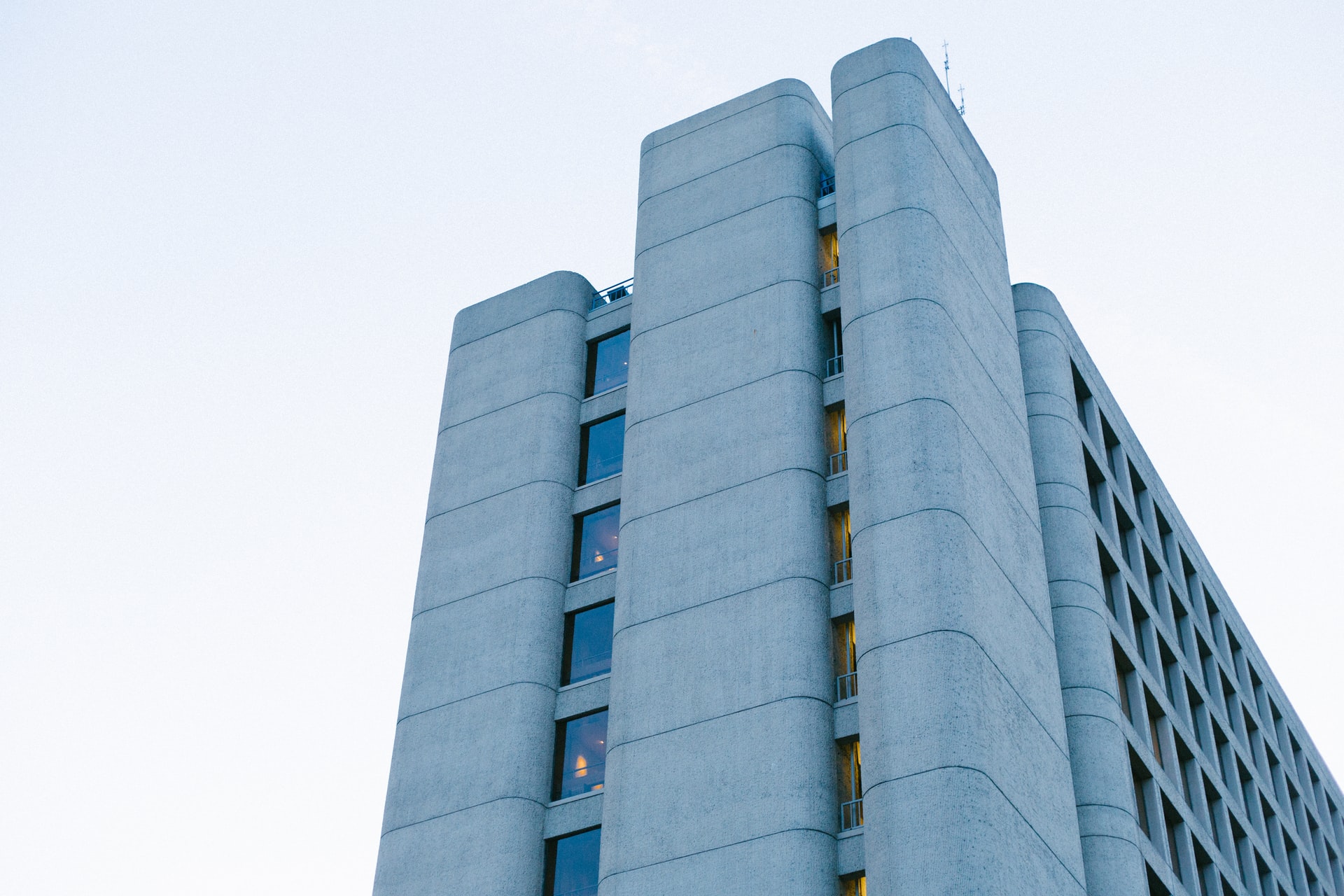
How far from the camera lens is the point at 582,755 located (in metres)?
44.5

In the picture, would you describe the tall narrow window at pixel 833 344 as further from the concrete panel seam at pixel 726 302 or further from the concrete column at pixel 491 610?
the concrete column at pixel 491 610

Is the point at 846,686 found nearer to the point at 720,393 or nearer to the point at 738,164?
the point at 720,393

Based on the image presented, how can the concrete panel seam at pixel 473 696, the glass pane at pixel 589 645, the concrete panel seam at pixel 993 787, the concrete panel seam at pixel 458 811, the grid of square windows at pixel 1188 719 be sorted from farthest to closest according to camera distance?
the grid of square windows at pixel 1188 719 < the glass pane at pixel 589 645 < the concrete panel seam at pixel 473 696 < the concrete panel seam at pixel 458 811 < the concrete panel seam at pixel 993 787

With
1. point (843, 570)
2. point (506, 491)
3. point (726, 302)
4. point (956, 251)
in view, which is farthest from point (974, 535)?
point (506, 491)

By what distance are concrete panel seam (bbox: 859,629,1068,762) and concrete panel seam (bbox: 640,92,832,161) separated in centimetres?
2281

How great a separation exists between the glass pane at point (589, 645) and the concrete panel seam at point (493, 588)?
1294 millimetres

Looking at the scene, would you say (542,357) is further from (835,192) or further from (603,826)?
(603,826)

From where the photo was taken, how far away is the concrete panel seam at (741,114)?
5428cm

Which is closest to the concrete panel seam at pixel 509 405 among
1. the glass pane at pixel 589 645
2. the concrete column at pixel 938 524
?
the glass pane at pixel 589 645

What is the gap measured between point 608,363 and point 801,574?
14.6 m

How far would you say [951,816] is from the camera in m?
35.0

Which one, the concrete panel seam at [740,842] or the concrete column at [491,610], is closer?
the concrete panel seam at [740,842]

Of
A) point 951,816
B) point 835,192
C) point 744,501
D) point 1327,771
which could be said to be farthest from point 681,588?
point 1327,771

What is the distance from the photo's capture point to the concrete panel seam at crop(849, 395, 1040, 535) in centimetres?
4247
